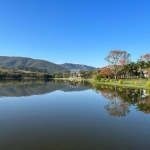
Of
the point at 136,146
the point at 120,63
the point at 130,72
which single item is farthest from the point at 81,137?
the point at 130,72

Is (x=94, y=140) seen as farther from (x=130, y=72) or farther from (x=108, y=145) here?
(x=130, y=72)

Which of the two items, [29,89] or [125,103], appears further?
[29,89]

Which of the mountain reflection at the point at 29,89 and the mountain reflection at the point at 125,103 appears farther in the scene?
the mountain reflection at the point at 29,89

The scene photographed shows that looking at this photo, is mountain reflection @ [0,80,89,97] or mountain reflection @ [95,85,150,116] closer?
mountain reflection @ [95,85,150,116]

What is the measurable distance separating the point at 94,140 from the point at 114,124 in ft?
11.7

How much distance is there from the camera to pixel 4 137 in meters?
9.77

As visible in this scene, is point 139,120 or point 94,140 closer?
point 94,140

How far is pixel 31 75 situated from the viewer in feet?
534

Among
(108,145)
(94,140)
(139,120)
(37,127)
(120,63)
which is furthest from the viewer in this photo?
(120,63)

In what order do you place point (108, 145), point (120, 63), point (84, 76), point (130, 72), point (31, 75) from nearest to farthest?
point (108, 145) → point (120, 63) → point (130, 72) → point (84, 76) → point (31, 75)

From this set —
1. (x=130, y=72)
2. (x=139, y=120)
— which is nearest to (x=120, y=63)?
(x=130, y=72)

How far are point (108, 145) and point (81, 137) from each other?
169cm

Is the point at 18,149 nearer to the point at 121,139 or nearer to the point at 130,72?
the point at 121,139

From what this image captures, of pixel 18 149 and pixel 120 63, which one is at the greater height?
pixel 120 63
